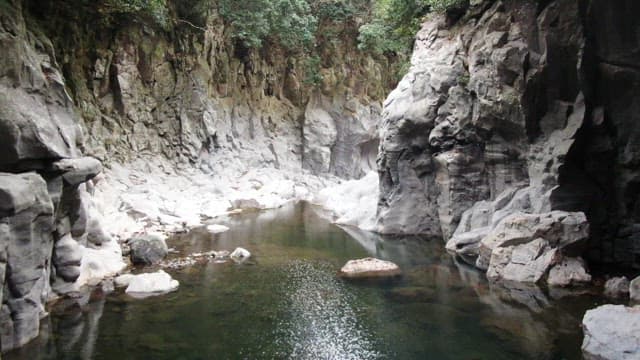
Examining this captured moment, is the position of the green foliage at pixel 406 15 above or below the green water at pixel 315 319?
above

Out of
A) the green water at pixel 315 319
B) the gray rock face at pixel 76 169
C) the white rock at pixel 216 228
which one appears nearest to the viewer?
the green water at pixel 315 319

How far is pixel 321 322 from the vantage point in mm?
13172

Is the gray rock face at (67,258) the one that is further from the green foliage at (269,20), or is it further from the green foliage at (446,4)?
the green foliage at (269,20)

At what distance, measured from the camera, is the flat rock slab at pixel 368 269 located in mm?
17484

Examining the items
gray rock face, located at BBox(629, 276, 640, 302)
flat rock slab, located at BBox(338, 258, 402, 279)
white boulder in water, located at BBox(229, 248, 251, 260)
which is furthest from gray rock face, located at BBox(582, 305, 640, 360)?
white boulder in water, located at BBox(229, 248, 251, 260)

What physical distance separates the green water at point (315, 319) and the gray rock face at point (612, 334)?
0.57 m

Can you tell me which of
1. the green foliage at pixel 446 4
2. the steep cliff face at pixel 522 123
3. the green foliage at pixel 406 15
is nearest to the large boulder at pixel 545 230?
the steep cliff face at pixel 522 123

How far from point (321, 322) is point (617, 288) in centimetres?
812

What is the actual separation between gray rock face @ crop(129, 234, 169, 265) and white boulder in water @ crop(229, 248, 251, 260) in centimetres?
242

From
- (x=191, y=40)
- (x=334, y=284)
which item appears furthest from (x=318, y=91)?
(x=334, y=284)

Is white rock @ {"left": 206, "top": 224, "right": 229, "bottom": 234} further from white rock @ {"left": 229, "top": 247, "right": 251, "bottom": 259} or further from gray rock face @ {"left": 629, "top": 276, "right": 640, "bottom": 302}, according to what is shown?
gray rock face @ {"left": 629, "top": 276, "right": 640, "bottom": 302}

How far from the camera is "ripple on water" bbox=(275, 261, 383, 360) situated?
11.5 metres

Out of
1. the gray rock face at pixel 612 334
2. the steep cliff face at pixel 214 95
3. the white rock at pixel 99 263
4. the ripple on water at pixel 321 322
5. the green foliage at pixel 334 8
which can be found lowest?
the ripple on water at pixel 321 322

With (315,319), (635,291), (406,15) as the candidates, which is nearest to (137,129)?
(406,15)
